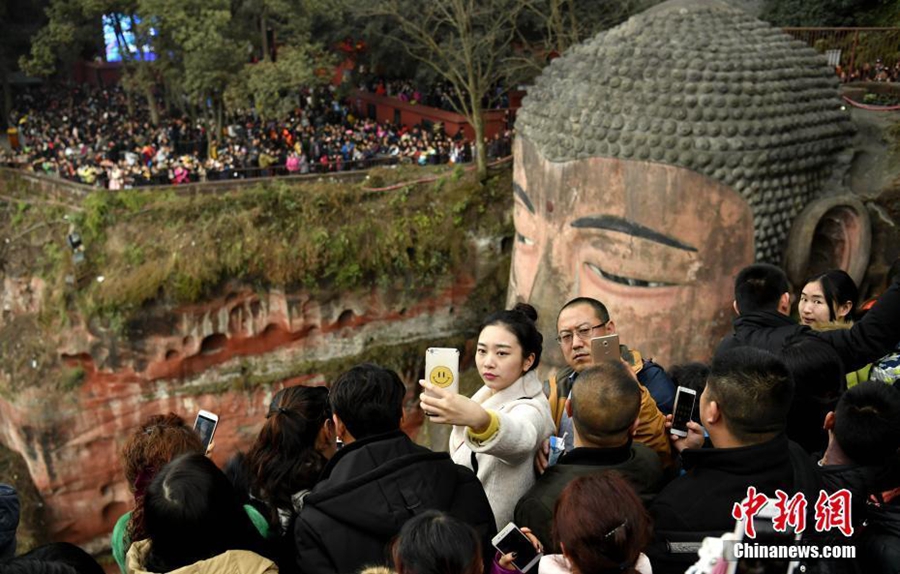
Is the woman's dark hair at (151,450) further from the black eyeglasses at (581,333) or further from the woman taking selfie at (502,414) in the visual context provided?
the black eyeglasses at (581,333)

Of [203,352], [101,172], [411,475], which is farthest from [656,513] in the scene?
[101,172]

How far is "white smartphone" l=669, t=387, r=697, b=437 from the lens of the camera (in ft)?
12.3

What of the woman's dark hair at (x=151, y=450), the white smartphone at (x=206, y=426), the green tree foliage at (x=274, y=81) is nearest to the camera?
the woman's dark hair at (x=151, y=450)

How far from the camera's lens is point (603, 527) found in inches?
102

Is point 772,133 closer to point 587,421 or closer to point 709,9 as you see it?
point 709,9

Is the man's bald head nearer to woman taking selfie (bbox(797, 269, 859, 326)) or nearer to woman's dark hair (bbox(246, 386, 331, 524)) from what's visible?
woman's dark hair (bbox(246, 386, 331, 524))

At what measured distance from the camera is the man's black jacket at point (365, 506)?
3.11 metres

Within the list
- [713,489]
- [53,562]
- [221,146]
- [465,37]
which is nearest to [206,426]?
[53,562]

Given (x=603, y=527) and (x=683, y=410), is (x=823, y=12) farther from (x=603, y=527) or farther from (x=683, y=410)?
(x=603, y=527)

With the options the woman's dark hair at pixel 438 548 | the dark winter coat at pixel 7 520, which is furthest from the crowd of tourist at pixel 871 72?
the dark winter coat at pixel 7 520

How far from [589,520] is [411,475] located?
833 millimetres

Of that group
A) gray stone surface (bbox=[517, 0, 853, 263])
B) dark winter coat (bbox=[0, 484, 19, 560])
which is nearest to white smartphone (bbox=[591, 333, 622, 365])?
dark winter coat (bbox=[0, 484, 19, 560])

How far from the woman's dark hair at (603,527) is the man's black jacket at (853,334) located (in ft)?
4.72

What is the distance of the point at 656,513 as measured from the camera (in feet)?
9.83
